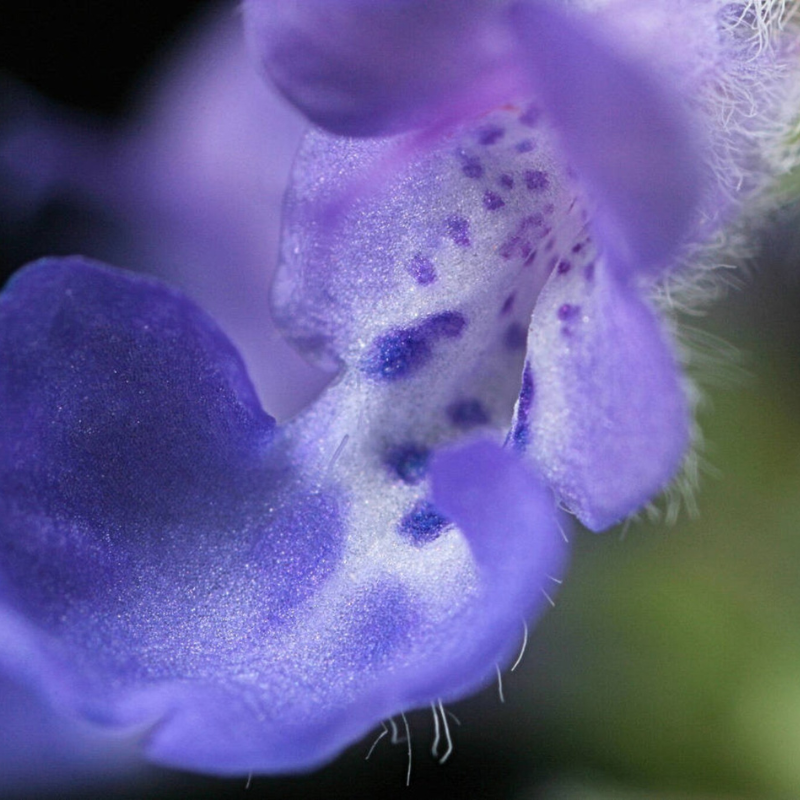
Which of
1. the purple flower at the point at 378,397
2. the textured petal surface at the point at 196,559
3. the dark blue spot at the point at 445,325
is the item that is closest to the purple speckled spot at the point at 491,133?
the purple flower at the point at 378,397

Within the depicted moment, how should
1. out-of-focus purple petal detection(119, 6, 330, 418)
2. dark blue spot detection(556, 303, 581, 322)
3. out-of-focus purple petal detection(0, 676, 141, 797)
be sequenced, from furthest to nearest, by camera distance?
1. out-of-focus purple petal detection(119, 6, 330, 418)
2. out-of-focus purple petal detection(0, 676, 141, 797)
3. dark blue spot detection(556, 303, 581, 322)

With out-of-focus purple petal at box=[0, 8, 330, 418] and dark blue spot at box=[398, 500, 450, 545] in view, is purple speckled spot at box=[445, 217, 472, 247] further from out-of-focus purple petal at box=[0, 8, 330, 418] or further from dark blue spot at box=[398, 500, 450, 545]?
out-of-focus purple petal at box=[0, 8, 330, 418]

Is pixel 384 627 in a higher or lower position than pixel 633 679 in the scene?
higher

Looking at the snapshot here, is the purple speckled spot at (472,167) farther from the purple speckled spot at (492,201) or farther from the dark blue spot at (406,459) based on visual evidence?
the dark blue spot at (406,459)

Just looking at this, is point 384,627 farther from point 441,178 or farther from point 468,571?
point 441,178

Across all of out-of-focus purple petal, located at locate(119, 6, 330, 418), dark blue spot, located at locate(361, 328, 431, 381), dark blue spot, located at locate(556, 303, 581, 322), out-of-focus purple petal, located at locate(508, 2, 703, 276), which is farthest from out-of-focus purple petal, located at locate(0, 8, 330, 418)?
out-of-focus purple petal, located at locate(508, 2, 703, 276)

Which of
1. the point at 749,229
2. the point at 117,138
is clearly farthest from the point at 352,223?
the point at 117,138
